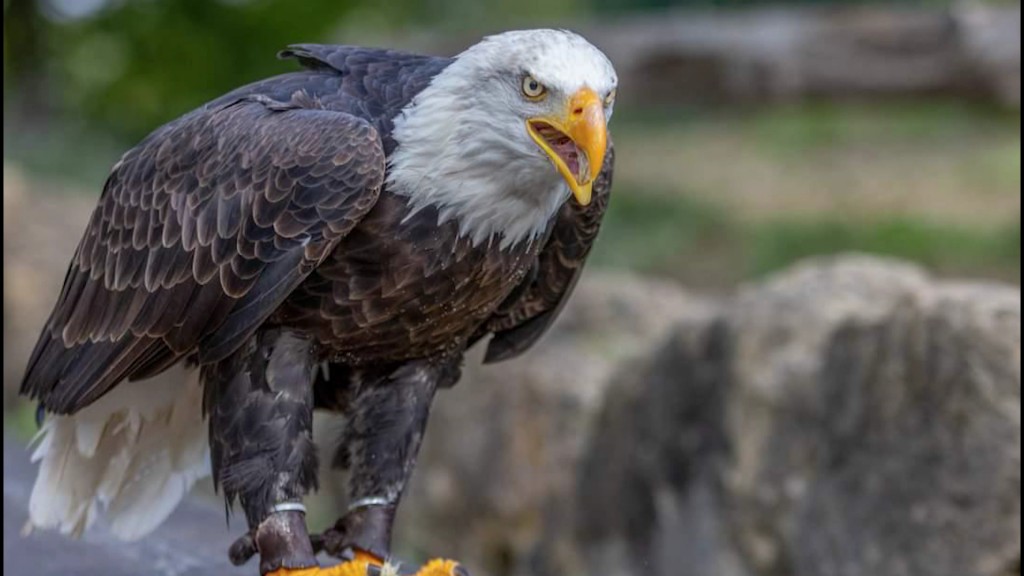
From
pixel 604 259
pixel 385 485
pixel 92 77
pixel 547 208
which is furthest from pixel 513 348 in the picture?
pixel 92 77

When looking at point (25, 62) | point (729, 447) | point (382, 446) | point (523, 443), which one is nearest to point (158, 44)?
point (25, 62)

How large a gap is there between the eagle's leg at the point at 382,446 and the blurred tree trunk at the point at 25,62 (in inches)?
425

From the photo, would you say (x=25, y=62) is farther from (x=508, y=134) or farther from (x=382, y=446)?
(x=508, y=134)

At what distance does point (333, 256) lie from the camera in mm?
2855

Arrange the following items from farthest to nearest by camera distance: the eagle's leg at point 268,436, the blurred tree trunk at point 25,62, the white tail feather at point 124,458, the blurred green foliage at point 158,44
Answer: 1. the blurred tree trunk at point 25,62
2. the blurred green foliage at point 158,44
3. the white tail feather at point 124,458
4. the eagle's leg at point 268,436

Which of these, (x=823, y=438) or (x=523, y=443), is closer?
(x=823, y=438)

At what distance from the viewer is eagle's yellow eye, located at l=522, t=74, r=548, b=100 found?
8.61 ft

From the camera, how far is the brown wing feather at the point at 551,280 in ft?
10.2

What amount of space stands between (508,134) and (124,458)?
1.46 m

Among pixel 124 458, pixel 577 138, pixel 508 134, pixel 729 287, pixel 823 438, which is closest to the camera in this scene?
pixel 577 138

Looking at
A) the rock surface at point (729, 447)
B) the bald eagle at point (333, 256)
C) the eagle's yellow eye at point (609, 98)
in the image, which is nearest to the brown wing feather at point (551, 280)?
the bald eagle at point (333, 256)

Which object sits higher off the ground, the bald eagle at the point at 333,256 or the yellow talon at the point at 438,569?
the bald eagle at the point at 333,256

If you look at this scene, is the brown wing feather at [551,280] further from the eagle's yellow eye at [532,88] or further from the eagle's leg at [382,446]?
the eagle's yellow eye at [532,88]

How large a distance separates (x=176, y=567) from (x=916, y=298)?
2407 millimetres
